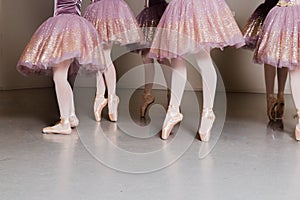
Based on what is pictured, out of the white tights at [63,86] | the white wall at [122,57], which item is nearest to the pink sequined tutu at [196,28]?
the white tights at [63,86]

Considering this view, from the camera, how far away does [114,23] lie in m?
2.12

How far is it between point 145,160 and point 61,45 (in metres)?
0.66

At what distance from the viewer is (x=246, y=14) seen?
12.1 ft

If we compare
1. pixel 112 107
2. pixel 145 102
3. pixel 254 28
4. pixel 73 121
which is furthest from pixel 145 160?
pixel 254 28

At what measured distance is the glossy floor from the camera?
1.19m

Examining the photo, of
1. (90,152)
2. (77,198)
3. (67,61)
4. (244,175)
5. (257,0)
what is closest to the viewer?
(77,198)

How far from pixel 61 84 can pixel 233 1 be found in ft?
7.37

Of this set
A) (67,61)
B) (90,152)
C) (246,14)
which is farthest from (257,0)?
(90,152)

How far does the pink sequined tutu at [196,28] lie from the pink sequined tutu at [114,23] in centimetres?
39

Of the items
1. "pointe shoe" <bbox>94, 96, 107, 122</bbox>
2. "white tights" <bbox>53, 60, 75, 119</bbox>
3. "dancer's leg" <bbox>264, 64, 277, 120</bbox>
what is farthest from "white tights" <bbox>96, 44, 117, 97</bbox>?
"dancer's leg" <bbox>264, 64, 277, 120</bbox>

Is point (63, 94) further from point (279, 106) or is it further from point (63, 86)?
point (279, 106)

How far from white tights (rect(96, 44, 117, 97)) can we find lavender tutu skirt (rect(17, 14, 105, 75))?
0.80 feet

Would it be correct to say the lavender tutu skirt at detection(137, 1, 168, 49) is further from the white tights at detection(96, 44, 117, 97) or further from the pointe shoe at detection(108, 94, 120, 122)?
the pointe shoe at detection(108, 94, 120, 122)

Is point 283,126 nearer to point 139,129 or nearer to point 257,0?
point 139,129
